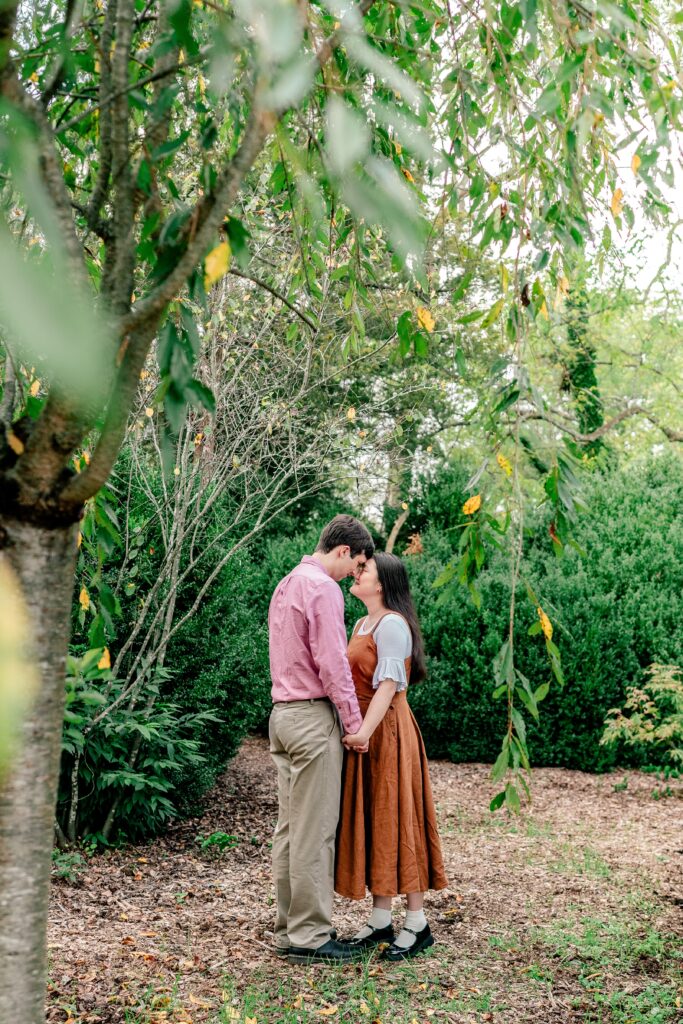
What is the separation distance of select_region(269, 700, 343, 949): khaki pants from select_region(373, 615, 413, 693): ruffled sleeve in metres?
0.28

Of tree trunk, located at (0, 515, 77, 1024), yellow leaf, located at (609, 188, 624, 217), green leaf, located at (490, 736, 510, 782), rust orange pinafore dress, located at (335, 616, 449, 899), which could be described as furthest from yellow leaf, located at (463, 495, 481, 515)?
rust orange pinafore dress, located at (335, 616, 449, 899)

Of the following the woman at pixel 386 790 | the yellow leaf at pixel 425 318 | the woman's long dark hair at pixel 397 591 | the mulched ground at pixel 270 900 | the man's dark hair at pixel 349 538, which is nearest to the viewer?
the yellow leaf at pixel 425 318

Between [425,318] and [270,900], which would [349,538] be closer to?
[425,318]

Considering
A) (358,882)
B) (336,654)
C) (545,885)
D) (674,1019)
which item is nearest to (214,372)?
(336,654)

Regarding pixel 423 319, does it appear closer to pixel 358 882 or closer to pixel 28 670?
pixel 28 670

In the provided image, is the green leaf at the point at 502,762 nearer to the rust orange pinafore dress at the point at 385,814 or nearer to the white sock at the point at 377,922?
the rust orange pinafore dress at the point at 385,814

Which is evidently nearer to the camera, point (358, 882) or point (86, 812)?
point (358, 882)

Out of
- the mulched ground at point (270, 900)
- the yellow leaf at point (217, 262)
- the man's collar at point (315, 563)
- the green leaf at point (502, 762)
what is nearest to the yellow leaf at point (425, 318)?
the green leaf at point (502, 762)

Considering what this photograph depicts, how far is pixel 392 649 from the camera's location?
390 cm

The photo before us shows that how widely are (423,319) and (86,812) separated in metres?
4.13

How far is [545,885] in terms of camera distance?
5.06 m

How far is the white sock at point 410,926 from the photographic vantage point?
3.87 metres

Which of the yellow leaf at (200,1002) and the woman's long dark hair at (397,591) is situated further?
the woman's long dark hair at (397,591)

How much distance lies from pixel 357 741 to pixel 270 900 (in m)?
1.50
